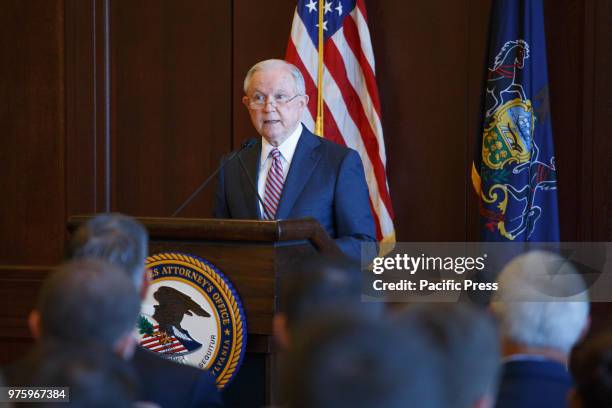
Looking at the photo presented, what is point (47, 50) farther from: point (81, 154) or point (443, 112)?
point (443, 112)

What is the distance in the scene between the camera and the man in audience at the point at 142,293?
80.6 inches

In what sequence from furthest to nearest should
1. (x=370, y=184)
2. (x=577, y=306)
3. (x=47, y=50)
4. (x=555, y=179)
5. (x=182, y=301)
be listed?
1. (x=47, y=50)
2. (x=370, y=184)
3. (x=555, y=179)
4. (x=182, y=301)
5. (x=577, y=306)

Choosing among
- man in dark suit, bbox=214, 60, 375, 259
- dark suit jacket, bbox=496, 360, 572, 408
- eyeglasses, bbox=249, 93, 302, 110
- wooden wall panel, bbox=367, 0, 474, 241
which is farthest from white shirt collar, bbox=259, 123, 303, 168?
dark suit jacket, bbox=496, 360, 572, 408

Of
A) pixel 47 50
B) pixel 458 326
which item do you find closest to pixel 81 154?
pixel 47 50

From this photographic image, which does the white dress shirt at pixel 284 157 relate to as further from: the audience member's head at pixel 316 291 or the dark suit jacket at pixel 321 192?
the audience member's head at pixel 316 291

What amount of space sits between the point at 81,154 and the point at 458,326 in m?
4.85

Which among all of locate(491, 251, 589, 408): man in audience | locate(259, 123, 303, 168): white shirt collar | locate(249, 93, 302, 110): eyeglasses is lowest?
locate(491, 251, 589, 408): man in audience

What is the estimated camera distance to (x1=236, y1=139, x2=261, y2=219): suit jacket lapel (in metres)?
3.90

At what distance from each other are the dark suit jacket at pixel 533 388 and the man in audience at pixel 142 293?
26.3 inches

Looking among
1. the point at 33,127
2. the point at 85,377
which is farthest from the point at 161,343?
the point at 33,127

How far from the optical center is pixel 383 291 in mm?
5293

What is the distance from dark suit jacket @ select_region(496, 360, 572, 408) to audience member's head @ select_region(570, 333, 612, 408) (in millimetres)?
502

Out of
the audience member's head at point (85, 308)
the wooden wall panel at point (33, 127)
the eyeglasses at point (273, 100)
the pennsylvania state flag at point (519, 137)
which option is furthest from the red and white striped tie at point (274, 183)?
the wooden wall panel at point (33, 127)

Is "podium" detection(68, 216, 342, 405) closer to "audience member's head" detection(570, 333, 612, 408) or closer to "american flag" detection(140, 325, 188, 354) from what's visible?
"american flag" detection(140, 325, 188, 354)
